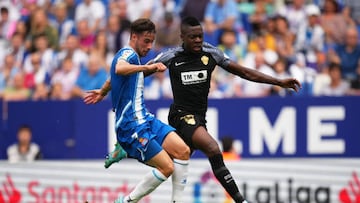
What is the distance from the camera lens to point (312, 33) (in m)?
21.5

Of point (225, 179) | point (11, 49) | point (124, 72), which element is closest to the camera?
point (124, 72)

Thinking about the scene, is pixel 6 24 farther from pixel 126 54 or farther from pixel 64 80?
pixel 126 54

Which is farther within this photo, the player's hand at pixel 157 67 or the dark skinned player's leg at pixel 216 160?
the dark skinned player's leg at pixel 216 160

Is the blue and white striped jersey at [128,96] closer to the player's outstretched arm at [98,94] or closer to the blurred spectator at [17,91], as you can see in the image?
the player's outstretched arm at [98,94]

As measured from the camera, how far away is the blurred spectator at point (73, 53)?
843 inches

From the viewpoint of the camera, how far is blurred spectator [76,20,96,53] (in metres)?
22.1

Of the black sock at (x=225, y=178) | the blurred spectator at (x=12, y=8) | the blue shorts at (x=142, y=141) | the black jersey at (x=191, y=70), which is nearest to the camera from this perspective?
the blue shorts at (x=142, y=141)

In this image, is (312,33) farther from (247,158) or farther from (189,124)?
(189,124)

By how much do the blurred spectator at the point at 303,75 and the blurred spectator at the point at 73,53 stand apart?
367cm

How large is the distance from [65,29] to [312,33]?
470cm

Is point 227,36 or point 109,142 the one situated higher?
point 227,36

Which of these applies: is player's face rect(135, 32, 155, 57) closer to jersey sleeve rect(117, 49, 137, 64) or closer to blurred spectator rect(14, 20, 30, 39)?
jersey sleeve rect(117, 49, 137, 64)

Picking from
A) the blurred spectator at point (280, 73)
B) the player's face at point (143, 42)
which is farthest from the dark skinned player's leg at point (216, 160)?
the blurred spectator at point (280, 73)

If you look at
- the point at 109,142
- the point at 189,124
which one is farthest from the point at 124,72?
the point at 109,142
